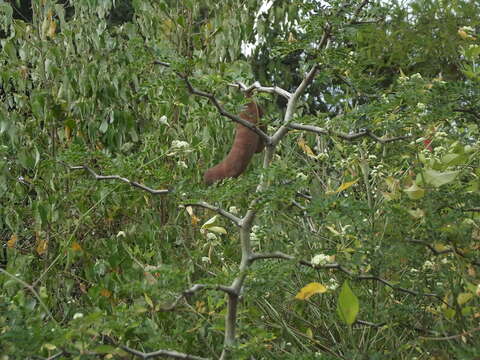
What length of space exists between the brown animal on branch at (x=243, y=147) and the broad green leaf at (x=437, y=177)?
0.45 m

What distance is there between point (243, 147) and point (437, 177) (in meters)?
0.53

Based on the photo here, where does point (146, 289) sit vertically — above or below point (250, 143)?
below

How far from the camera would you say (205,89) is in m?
1.56

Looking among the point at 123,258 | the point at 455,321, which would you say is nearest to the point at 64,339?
the point at 455,321

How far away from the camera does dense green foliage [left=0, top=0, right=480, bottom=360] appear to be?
146 centimetres

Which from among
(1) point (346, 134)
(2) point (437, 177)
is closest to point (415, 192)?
(2) point (437, 177)

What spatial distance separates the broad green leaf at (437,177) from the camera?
1.40m

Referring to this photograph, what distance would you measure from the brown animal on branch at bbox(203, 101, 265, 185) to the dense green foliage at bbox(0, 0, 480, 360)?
7 centimetres

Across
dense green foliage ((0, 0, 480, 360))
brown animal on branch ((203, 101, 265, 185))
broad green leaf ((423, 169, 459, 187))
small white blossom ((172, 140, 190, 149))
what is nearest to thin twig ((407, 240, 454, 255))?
dense green foliage ((0, 0, 480, 360))

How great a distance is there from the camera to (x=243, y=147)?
1.78 metres

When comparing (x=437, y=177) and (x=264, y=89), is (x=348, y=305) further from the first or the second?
(x=264, y=89)

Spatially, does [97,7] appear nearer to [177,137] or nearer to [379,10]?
[177,137]

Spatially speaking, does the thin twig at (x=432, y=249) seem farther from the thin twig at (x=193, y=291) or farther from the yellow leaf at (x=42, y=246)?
the yellow leaf at (x=42, y=246)

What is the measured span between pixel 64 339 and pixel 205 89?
59cm
